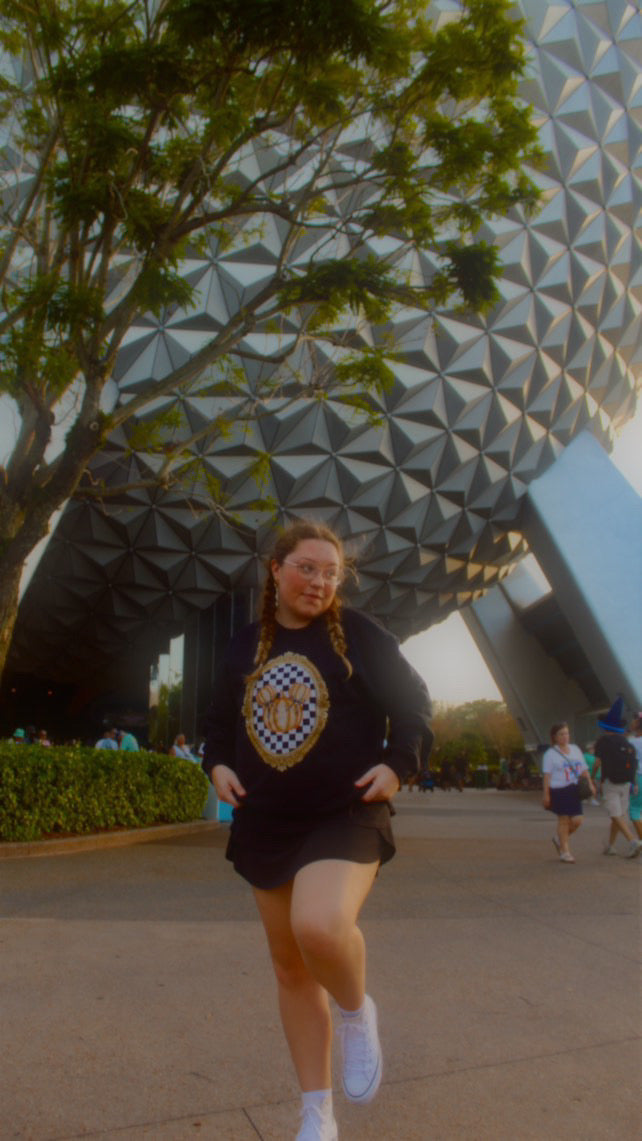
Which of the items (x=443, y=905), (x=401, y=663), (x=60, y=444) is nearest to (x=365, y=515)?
(x=60, y=444)

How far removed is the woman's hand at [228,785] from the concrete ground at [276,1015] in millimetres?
842

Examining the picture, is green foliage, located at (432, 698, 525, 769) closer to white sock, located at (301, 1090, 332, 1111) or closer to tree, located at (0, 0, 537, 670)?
tree, located at (0, 0, 537, 670)

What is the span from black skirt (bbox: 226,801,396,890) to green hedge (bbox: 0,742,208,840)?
22.3 feet

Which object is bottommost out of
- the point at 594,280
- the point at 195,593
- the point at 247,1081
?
the point at 247,1081

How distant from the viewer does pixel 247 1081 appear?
270cm

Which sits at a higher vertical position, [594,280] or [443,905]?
[594,280]

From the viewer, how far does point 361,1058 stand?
2262 mm

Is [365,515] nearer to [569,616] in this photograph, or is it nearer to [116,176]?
[569,616]

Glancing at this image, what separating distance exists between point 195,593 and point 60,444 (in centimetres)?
630

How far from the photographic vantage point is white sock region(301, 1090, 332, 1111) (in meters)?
2.19

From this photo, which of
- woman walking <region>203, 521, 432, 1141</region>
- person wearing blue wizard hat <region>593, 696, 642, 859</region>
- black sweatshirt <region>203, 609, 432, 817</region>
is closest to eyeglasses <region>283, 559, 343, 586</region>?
woman walking <region>203, 521, 432, 1141</region>

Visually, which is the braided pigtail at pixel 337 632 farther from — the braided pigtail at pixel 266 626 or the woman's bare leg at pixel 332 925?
the woman's bare leg at pixel 332 925

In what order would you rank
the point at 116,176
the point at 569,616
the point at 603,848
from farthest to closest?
the point at 569,616 < the point at 603,848 < the point at 116,176

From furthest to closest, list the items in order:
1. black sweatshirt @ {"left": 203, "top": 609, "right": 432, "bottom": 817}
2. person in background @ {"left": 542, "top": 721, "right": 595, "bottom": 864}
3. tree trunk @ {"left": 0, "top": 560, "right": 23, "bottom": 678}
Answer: tree trunk @ {"left": 0, "top": 560, "right": 23, "bottom": 678} → person in background @ {"left": 542, "top": 721, "right": 595, "bottom": 864} → black sweatshirt @ {"left": 203, "top": 609, "right": 432, "bottom": 817}
